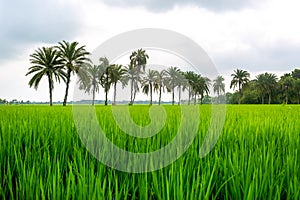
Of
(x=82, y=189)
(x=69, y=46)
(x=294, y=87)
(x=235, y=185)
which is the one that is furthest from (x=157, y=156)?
(x=294, y=87)

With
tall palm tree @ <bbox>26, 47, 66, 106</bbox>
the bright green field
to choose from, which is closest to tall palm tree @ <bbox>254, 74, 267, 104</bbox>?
tall palm tree @ <bbox>26, 47, 66, 106</bbox>

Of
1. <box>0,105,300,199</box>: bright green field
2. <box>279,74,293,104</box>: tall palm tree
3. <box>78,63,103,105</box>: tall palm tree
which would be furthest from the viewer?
<box>279,74,293,104</box>: tall palm tree

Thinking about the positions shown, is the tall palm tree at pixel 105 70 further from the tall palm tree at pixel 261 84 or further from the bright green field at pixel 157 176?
the tall palm tree at pixel 261 84

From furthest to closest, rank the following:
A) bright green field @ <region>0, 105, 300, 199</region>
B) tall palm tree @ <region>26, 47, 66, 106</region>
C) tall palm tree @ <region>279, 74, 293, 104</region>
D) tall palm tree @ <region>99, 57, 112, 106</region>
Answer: tall palm tree @ <region>279, 74, 293, 104</region>
tall palm tree @ <region>26, 47, 66, 106</region>
tall palm tree @ <region>99, 57, 112, 106</region>
bright green field @ <region>0, 105, 300, 199</region>

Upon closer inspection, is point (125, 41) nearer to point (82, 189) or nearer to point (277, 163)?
point (277, 163)

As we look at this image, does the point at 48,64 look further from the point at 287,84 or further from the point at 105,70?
the point at 287,84

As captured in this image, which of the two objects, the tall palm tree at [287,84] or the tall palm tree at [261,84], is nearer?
the tall palm tree at [287,84]

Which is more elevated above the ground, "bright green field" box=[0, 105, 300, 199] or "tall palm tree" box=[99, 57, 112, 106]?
"tall palm tree" box=[99, 57, 112, 106]

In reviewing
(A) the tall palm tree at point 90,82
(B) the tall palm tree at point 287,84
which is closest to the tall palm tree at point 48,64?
(A) the tall palm tree at point 90,82

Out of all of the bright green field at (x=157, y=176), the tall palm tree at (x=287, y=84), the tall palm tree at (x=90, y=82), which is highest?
the tall palm tree at (x=287, y=84)

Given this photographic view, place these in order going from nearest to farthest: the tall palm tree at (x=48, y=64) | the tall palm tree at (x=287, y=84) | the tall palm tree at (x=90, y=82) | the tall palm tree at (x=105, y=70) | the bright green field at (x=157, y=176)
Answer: the bright green field at (x=157, y=176) < the tall palm tree at (x=105, y=70) < the tall palm tree at (x=90, y=82) < the tall palm tree at (x=48, y=64) < the tall palm tree at (x=287, y=84)

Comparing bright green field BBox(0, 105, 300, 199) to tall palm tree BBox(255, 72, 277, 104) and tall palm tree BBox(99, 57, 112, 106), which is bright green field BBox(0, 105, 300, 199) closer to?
tall palm tree BBox(99, 57, 112, 106)

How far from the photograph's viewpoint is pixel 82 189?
832 millimetres

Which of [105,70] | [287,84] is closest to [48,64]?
[105,70]
